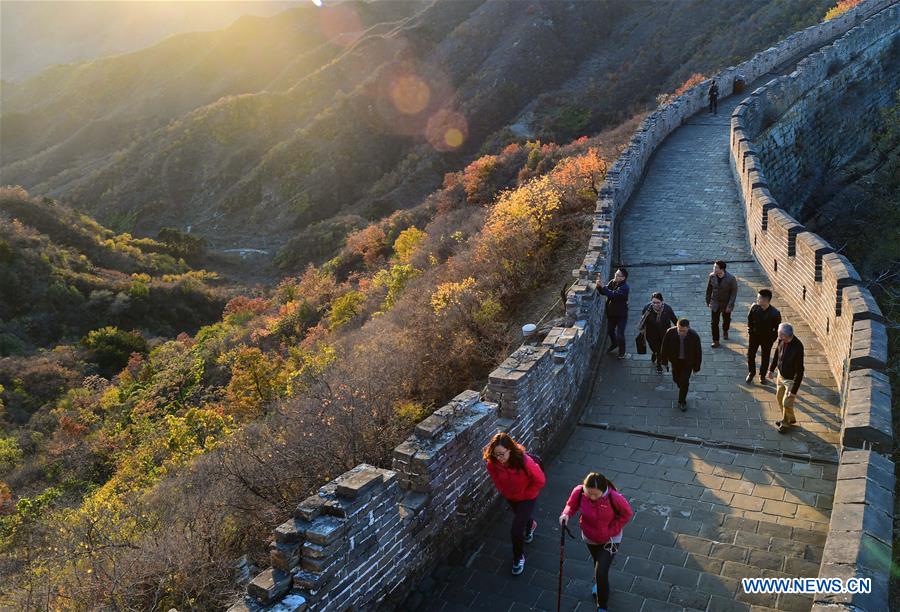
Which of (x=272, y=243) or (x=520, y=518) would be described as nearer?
(x=520, y=518)

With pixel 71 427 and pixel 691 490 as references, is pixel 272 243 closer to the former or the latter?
pixel 71 427

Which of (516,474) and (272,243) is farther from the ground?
(516,474)

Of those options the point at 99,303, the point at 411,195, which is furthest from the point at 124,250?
the point at 411,195

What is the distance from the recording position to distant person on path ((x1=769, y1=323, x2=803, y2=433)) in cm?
676

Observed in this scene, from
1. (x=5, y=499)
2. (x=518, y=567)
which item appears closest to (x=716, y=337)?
(x=518, y=567)

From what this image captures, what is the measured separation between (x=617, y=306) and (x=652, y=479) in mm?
2728

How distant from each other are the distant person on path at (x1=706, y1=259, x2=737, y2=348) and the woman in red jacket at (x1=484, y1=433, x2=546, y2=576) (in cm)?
457

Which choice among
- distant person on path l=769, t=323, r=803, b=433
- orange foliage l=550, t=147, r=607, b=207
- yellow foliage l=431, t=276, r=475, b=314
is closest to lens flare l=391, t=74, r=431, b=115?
orange foliage l=550, t=147, r=607, b=207

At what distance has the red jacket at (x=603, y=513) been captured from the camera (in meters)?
4.70

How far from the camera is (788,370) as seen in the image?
6.79 metres

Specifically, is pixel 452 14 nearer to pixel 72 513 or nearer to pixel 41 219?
pixel 41 219

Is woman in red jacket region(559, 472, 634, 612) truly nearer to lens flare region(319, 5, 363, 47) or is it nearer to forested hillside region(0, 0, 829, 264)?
forested hillside region(0, 0, 829, 264)

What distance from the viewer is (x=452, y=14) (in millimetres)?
63312

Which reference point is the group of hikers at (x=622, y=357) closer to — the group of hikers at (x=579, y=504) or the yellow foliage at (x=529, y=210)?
the group of hikers at (x=579, y=504)
